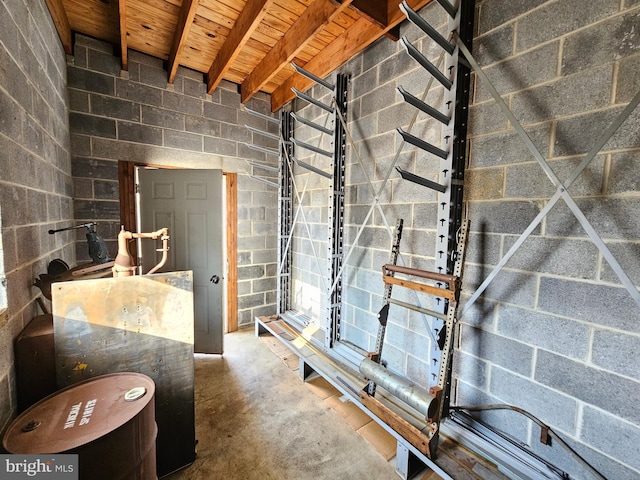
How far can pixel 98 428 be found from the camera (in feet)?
3.18

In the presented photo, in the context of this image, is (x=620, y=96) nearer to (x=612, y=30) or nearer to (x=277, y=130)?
(x=612, y=30)

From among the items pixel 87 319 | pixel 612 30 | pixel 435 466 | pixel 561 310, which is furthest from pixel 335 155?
pixel 435 466

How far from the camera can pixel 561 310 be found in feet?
4.21

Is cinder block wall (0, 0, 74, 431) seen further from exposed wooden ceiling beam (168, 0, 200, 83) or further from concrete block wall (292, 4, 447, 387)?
concrete block wall (292, 4, 447, 387)

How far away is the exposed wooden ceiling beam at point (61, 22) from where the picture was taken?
1.83 meters

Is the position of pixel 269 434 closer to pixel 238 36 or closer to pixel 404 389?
pixel 404 389

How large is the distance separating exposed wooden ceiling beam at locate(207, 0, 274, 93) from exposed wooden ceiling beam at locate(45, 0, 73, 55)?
3.61 ft

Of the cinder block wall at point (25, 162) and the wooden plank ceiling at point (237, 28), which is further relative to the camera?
the wooden plank ceiling at point (237, 28)

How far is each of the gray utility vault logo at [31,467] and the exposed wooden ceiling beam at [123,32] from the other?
2.42 metres

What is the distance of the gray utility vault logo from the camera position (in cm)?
85

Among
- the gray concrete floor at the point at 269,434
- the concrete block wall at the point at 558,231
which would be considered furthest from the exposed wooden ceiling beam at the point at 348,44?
the gray concrete floor at the point at 269,434

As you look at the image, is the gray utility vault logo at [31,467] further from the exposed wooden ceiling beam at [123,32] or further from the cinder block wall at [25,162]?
the exposed wooden ceiling beam at [123,32]

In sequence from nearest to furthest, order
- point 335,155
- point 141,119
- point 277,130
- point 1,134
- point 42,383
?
point 1,134, point 42,383, point 335,155, point 141,119, point 277,130

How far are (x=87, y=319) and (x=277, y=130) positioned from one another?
9.54ft
